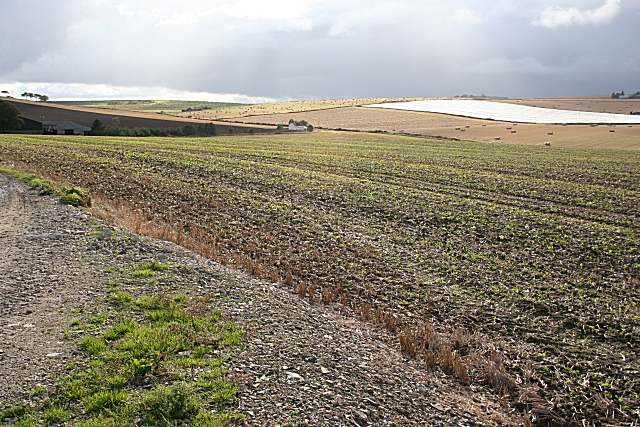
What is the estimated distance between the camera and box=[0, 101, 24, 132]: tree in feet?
261

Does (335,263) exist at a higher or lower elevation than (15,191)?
lower

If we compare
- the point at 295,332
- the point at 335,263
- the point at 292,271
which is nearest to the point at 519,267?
the point at 335,263

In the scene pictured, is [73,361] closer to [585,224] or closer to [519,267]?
Result: [519,267]

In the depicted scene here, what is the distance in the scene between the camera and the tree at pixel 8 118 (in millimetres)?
79688

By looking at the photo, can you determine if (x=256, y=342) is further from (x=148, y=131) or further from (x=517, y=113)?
(x=517, y=113)

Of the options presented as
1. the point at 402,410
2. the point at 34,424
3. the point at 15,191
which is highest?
the point at 15,191

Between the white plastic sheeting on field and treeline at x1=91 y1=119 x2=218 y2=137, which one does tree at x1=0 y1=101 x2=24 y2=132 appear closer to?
treeline at x1=91 y1=119 x2=218 y2=137

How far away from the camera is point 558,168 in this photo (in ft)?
132

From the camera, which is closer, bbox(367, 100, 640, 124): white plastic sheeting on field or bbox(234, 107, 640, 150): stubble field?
bbox(234, 107, 640, 150): stubble field

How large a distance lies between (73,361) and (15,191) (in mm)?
14928

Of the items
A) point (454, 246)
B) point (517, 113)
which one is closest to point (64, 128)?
point (454, 246)

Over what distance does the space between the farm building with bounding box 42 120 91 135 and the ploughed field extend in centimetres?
5310

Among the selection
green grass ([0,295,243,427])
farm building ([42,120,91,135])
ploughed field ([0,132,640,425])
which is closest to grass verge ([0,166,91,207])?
ploughed field ([0,132,640,425])

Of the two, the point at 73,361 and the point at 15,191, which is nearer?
the point at 73,361
